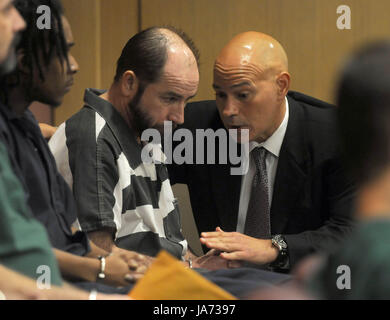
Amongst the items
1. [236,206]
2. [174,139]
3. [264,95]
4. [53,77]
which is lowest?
[236,206]

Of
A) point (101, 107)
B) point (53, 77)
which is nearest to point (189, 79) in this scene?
point (101, 107)

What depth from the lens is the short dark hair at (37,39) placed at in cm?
116

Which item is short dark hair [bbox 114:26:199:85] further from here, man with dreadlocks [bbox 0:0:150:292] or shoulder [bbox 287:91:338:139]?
shoulder [bbox 287:91:338:139]

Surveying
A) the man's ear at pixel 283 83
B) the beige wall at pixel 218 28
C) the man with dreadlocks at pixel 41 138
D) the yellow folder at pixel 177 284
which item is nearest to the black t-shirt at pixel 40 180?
the man with dreadlocks at pixel 41 138

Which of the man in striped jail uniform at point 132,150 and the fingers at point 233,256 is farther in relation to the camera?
the fingers at point 233,256

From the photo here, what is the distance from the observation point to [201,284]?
0.90 m

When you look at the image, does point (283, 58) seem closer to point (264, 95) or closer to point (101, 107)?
point (264, 95)

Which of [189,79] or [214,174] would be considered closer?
[189,79]

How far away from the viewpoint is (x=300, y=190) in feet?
5.98

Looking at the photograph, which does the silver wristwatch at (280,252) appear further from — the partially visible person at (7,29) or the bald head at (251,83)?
the partially visible person at (7,29)

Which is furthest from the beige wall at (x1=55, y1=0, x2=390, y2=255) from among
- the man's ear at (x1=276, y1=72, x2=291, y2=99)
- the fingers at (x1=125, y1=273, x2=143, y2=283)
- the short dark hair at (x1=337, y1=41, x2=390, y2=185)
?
the short dark hair at (x1=337, y1=41, x2=390, y2=185)

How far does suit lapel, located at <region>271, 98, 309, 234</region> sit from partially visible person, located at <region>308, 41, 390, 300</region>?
1155 mm

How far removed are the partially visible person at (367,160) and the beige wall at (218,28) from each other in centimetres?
155

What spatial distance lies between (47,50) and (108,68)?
105 centimetres
